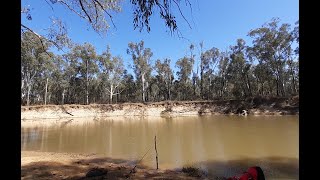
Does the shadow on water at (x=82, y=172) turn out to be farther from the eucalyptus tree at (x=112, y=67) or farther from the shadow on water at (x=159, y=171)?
the eucalyptus tree at (x=112, y=67)

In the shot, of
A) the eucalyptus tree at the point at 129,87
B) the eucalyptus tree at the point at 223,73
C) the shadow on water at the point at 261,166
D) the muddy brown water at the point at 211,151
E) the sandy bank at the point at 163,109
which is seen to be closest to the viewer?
the shadow on water at the point at 261,166

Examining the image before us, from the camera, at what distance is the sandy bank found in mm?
35344

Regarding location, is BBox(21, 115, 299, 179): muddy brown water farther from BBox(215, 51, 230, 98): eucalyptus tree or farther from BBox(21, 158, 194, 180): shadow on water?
BBox(215, 51, 230, 98): eucalyptus tree

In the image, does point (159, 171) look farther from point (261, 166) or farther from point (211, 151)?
point (211, 151)

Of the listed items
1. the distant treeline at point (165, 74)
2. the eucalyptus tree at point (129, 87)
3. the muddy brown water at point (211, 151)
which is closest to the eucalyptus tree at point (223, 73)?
the distant treeline at point (165, 74)

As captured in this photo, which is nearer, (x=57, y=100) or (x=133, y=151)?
(x=133, y=151)

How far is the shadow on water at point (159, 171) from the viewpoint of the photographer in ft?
25.9

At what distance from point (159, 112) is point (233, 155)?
30.6m

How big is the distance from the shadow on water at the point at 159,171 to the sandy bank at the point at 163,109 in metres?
26.5
